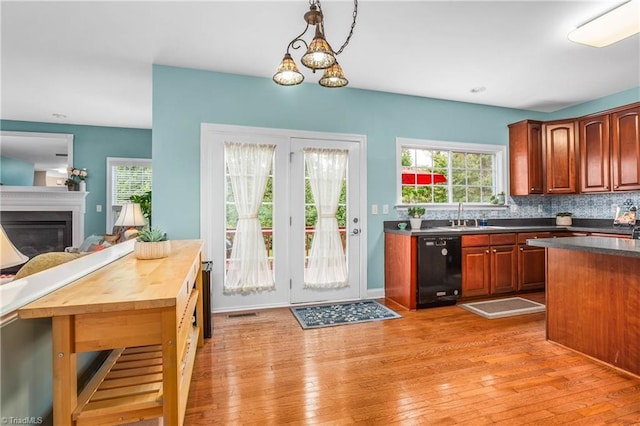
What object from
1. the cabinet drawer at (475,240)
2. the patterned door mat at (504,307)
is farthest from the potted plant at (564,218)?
the cabinet drawer at (475,240)

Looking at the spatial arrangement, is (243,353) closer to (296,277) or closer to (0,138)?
(296,277)

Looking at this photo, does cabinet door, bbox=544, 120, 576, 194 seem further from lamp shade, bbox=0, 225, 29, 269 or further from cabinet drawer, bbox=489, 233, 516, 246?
lamp shade, bbox=0, 225, 29, 269

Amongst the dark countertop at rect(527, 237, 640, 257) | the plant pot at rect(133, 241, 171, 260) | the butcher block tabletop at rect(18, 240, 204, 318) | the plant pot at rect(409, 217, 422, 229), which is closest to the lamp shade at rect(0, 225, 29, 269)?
the butcher block tabletop at rect(18, 240, 204, 318)

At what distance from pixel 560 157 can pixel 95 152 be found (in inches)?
282

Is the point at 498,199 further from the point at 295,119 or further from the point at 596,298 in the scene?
the point at 295,119

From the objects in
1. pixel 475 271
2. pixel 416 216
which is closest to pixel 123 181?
pixel 416 216

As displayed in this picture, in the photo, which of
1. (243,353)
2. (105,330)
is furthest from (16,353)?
(243,353)

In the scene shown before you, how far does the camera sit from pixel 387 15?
2535mm

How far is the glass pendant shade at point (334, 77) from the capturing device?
2.15 metres

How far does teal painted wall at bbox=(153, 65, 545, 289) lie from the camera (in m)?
3.41

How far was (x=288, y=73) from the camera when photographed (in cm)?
213

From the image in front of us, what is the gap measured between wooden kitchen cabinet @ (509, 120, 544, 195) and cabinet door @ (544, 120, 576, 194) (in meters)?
0.08

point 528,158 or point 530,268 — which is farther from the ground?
point 528,158

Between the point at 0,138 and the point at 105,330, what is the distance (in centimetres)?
578
